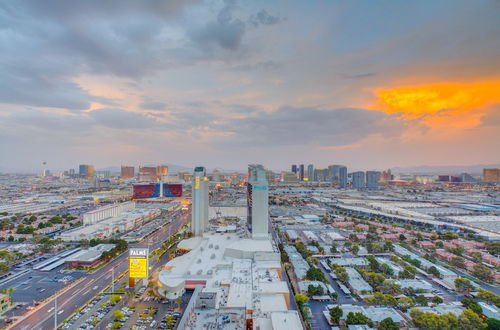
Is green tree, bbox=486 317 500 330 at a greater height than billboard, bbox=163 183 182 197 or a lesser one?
lesser

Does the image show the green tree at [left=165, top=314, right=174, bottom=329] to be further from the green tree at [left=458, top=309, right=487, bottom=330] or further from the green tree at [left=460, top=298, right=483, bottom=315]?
the green tree at [left=460, top=298, right=483, bottom=315]

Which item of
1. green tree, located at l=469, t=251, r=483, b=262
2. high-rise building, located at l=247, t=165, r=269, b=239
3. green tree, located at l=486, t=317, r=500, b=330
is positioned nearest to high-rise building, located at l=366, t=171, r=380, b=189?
green tree, located at l=469, t=251, r=483, b=262

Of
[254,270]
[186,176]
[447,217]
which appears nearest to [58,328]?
[254,270]

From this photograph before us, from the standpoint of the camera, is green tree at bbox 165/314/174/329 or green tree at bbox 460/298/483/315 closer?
green tree at bbox 165/314/174/329

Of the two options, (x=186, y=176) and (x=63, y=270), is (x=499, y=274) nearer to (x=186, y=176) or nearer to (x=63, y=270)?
(x=63, y=270)

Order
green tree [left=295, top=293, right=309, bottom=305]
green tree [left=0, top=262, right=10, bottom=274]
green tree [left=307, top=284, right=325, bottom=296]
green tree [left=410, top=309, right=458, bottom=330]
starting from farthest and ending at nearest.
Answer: green tree [left=0, top=262, right=10, bottom=274] < green tree [left=307, top=284, right=325, bottom=296] < green tree [left=295, top=293, right=309, bottom=305] < green tree [left=410, top=309, right=458, bottom=330]

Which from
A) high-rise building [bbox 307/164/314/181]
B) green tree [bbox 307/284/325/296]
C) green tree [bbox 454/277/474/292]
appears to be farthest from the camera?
high-rise building [bbox 307/164/314/181]

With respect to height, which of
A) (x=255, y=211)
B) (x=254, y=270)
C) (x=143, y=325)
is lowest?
(x=143, y=325)
